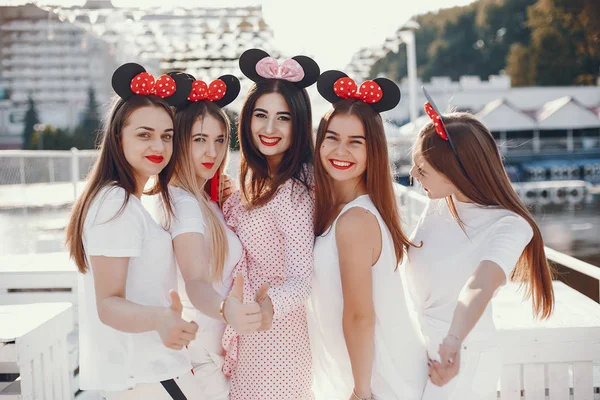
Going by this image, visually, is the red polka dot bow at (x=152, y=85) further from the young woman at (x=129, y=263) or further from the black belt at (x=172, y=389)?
the black belt at (x=172, y=389)

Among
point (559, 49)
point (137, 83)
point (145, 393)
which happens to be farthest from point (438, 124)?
point (559, 49)

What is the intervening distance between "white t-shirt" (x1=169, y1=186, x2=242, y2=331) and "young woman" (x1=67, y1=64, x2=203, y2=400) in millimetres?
58

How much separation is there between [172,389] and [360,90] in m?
1.21

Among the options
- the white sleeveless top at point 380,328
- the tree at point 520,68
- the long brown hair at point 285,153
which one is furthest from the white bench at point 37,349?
the tree at point 520,68

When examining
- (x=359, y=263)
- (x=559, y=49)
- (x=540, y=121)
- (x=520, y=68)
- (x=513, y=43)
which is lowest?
(x=359, y=263)

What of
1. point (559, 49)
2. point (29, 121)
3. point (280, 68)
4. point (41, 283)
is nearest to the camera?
point (280, 68)

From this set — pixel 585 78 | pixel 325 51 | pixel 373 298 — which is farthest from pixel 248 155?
pixel 585 78

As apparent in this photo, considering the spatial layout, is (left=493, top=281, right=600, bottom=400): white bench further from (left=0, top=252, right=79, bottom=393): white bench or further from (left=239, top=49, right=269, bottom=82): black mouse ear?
(left=0, top=252, right=79, bottom=393): white bench

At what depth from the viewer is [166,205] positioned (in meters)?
2.06

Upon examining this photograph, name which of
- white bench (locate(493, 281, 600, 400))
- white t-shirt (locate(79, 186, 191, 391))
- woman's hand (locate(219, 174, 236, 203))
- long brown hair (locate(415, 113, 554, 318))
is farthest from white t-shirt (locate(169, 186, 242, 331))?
white bench (locate(493, 281, 600, 400))

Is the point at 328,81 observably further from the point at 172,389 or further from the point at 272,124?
the point at 172,389

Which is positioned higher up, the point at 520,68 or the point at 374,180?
the point at 520,68

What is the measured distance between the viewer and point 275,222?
216 cm

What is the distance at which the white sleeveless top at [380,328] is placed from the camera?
206 cm
